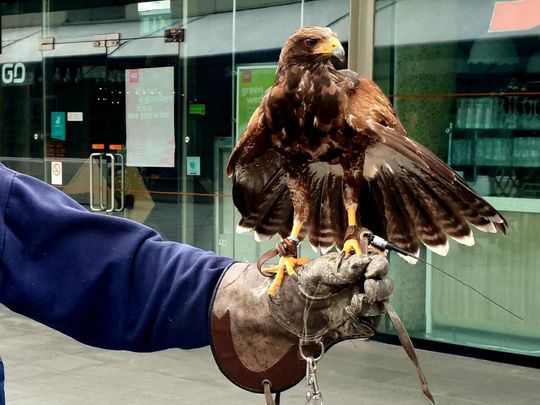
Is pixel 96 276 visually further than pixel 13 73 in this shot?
No

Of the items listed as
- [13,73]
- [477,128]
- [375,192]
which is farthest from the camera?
[13,73]

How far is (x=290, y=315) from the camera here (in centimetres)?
173

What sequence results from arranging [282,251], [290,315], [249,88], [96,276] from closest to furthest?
[290,315] → [96,276] → [282,251] → [249,88]

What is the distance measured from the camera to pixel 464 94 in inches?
251

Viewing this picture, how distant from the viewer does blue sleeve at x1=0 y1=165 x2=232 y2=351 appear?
71.6 inches

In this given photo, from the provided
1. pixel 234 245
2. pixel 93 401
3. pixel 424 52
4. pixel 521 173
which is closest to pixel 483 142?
pixel 521 173

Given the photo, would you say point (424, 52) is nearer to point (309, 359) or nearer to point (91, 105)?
point (91, 105)

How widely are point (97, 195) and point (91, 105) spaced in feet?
2.70

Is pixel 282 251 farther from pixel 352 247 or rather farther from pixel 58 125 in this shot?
pixel 58 125

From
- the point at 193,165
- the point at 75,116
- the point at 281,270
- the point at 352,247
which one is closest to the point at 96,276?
the point at 281,270

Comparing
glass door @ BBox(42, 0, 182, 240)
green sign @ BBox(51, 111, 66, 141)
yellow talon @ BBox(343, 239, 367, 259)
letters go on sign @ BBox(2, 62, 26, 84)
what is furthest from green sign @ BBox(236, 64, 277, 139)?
yellow talon @ BBox(343, 239, 367, 259)

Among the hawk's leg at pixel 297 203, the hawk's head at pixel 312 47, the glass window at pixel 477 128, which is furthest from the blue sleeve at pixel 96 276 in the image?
the glass window at pixel 477 128

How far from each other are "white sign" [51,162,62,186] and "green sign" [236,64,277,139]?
224 centimetres

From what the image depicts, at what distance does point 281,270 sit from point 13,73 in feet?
26.9
